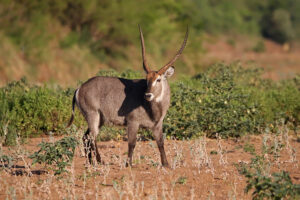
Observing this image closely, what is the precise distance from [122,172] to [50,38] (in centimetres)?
1334

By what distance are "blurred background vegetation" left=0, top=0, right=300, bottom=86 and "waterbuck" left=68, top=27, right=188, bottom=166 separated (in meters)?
8.77

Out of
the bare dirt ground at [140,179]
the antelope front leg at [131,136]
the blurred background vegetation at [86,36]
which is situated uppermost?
the blurred background vegetation at [86,36]

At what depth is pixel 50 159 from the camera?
256 inches

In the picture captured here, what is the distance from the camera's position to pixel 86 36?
69.0 feet

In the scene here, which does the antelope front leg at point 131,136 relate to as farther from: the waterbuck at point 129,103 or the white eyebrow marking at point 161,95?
the white eyebrow marking at point 161,95

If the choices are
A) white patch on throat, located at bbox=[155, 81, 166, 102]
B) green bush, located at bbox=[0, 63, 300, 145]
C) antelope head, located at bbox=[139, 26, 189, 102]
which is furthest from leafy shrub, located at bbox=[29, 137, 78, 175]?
green bush, located at bbox=[0, 63, 300, 145]

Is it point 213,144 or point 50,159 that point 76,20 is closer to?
point 213,144

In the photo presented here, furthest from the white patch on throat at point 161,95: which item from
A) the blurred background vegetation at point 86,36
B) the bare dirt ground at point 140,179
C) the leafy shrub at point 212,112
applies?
the blurred background vegetation at point 86,36

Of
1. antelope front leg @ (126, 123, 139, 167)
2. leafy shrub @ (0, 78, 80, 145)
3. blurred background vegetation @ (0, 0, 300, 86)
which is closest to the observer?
antelope front leg @ (126, 123, 139, 167)

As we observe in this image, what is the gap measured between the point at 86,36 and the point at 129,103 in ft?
45.0

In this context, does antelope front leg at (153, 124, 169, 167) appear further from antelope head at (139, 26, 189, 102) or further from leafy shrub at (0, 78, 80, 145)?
leafy shrub at (0, 78, 80, 145)

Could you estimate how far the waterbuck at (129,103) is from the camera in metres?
7.52

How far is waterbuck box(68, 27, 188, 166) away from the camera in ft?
24.7

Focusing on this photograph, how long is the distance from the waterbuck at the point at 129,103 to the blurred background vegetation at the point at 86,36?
8774mm
